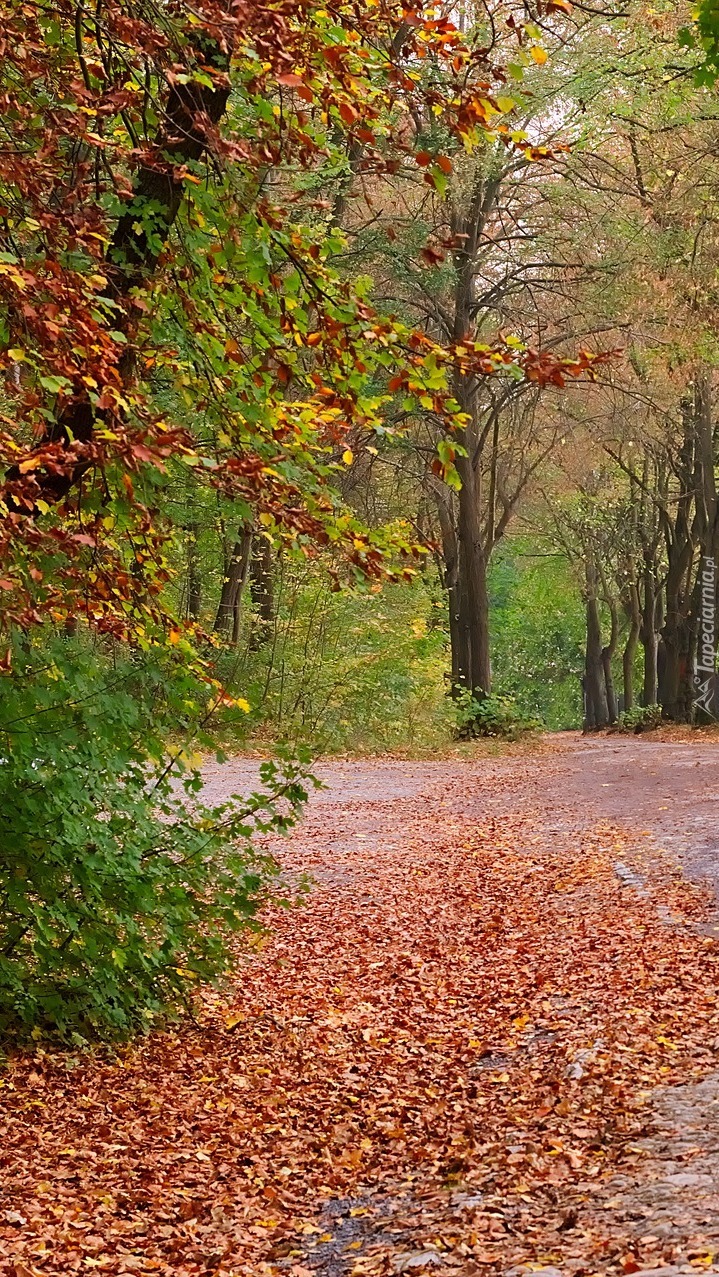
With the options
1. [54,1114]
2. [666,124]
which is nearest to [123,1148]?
[54,1114]

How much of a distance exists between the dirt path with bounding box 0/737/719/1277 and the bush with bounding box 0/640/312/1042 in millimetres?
349

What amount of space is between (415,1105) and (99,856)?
1.86 meters

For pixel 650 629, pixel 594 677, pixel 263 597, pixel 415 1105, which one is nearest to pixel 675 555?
pixel 650 629

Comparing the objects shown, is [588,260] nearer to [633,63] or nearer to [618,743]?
[633,63]

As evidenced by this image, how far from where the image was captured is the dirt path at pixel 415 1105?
15.6 feet

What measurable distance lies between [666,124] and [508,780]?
931cm

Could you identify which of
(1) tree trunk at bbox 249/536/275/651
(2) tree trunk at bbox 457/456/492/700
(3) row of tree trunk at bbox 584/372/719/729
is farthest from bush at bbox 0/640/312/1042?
(2) tree trunk at bbox 457/456/492/700

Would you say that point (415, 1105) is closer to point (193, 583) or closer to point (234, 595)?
point (234, 595)

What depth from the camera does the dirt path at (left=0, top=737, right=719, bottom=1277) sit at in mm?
4742

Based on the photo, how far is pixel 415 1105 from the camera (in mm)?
6523

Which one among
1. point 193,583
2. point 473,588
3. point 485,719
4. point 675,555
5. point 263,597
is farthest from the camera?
point 675,555

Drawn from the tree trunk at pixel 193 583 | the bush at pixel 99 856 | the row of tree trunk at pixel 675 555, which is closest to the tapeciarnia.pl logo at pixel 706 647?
the row of tree trunk at pixel 675 555

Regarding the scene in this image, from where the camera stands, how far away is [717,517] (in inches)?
1173

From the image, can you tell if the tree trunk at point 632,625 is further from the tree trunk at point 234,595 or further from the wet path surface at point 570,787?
the tree trunk at point 234,595
